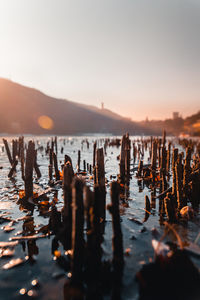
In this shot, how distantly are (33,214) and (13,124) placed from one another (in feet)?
532

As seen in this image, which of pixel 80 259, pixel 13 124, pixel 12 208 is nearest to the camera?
pixel 80 259

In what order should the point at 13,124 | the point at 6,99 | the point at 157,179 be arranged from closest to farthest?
1. the point at 157,179
2. the point at 13,124
3. the point at 6,99

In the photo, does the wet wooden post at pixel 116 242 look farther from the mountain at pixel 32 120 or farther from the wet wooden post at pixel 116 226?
the mountain at pixel 32 120

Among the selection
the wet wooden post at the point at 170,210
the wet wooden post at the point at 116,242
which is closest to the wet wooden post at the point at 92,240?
the wet wooden post at the point at 116,242

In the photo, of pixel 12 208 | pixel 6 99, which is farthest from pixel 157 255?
pixel 6 99

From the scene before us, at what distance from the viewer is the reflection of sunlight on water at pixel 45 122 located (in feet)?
554

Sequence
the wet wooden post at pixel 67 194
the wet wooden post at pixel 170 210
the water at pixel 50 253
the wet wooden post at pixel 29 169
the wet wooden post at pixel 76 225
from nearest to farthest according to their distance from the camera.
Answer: the wet wooden post at pixel 76 225
the water at pixel 50 253
the wet wooden post at pixel 67 194
the wet wooden post at pixel 170 210
the wet wooden post at pixel 29 169

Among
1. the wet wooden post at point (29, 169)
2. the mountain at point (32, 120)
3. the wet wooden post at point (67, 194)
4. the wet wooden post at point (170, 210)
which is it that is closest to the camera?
the wet wooden post at point (67, 194)

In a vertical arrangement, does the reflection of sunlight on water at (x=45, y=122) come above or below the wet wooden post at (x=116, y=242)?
above

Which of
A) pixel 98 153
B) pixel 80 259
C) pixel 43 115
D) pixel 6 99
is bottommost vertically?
pixel 80 259

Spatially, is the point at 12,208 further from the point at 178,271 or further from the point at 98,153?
the point at 178,271

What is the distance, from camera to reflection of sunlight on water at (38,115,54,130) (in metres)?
169

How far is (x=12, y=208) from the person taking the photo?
6.54 m

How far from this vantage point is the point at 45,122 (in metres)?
179
